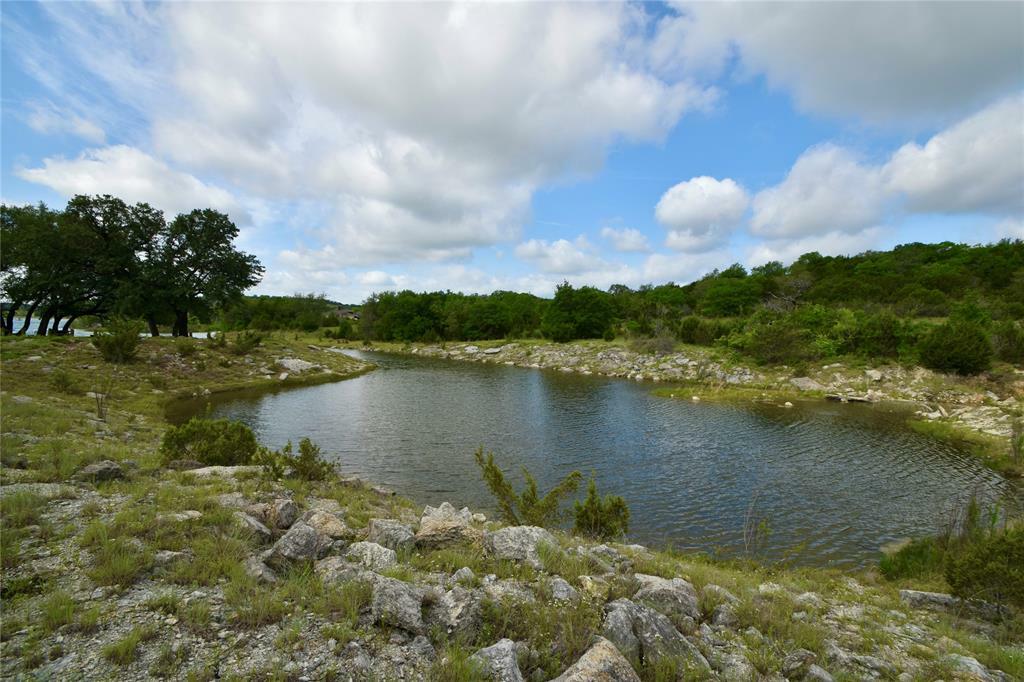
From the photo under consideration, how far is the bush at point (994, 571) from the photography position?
25.9ft

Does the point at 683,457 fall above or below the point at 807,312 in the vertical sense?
below

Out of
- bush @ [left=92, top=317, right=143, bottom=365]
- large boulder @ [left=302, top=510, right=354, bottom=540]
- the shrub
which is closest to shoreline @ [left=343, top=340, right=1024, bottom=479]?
large boulder @ [left=302, top=510, right=354, bottom=540]

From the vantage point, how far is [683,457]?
64.5ft

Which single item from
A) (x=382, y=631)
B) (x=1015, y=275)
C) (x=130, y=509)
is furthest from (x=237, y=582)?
(x=1015, y=275)

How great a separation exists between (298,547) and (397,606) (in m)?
2.37

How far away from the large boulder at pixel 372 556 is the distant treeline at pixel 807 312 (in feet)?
144

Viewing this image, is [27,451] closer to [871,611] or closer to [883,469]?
[871,611]

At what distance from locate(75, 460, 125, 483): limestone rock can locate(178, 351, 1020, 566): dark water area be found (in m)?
7.64

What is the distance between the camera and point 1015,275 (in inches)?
2427

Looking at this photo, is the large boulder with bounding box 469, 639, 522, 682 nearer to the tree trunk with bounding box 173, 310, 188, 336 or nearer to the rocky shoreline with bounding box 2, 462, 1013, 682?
the rocky shoreline with bounding box 2, 462, 1013, 682

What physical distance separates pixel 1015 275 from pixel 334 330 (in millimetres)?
116820

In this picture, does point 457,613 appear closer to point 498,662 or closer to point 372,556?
point 498,662

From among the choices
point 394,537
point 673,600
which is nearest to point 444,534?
point 394,537

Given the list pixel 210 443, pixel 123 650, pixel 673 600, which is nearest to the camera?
pixel 123 650
